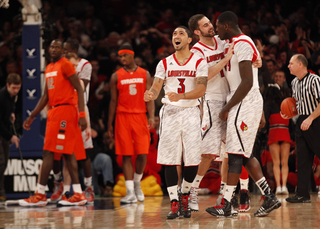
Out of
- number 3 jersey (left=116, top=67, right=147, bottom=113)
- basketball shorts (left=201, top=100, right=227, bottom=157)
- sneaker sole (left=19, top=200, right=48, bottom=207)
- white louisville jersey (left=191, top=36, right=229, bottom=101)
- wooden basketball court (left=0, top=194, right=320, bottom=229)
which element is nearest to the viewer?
wooden basketball court (left=0, top=194, right=320, bottom=229)

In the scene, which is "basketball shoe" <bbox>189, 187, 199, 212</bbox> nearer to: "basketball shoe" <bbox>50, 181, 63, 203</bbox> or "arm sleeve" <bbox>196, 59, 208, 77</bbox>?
"arm sleeve" <bbox>196, 59, 208, 77</bbox>

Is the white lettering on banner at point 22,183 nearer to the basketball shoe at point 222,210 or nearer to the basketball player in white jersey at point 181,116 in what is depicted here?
the basketball player in white jersey at point 181,116

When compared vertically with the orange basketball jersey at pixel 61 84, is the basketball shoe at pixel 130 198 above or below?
below

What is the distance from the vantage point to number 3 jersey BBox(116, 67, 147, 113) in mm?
7129

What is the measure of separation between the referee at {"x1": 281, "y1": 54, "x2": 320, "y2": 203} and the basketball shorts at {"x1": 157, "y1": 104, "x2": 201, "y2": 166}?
221 cm

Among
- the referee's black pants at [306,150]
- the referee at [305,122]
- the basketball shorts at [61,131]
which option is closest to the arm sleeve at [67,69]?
the basketball shorts at [61,131]

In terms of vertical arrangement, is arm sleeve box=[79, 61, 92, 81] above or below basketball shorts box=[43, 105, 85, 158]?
above

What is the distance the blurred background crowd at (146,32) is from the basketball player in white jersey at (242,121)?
3589mm

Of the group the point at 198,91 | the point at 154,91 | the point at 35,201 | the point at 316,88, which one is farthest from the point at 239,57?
the point at 35,201

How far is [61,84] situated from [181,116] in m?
2.37

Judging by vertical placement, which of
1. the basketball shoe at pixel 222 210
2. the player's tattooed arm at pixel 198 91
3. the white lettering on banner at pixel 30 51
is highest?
the white lettering on banner at pixel 30 51

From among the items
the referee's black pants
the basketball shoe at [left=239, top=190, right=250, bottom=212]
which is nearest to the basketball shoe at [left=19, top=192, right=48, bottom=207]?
the basketball shoe at [left=239, top=190, right=250, bottom=212]

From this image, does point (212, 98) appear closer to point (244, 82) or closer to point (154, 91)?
point (244, 82)

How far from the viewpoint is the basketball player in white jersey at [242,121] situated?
481 cm
